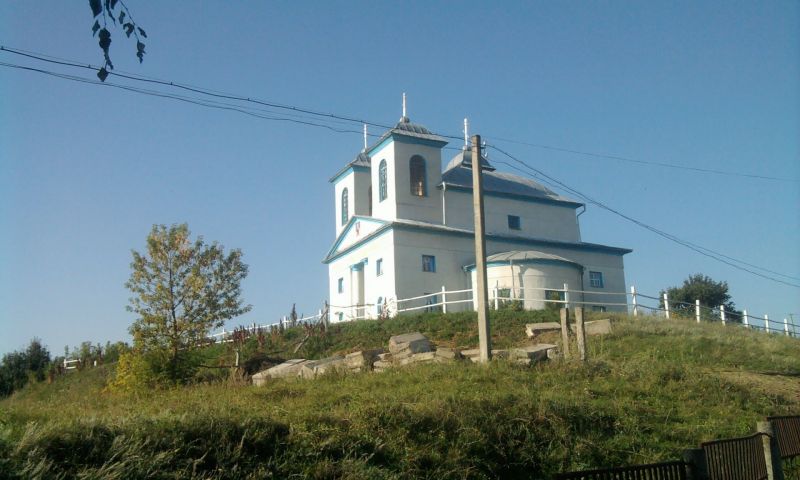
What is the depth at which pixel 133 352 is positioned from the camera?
22.1 meters

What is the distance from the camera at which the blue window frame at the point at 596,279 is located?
127 ft

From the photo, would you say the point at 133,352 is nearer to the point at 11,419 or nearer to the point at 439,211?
the point at 11,419

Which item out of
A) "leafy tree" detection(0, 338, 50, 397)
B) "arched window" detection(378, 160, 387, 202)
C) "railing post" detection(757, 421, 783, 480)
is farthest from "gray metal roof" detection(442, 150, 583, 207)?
"railing post" detection(757, 421, 783, 480)

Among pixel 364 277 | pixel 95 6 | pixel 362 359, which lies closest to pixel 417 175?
pixel 364 277

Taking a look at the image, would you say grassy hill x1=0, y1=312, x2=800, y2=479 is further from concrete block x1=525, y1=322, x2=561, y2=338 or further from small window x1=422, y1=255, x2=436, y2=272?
small window x1=422, y1=255, x2=436, y2=272

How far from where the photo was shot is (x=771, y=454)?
9375 millimetres

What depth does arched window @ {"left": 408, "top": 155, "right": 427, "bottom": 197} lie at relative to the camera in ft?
122

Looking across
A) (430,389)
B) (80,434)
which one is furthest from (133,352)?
(80,434)

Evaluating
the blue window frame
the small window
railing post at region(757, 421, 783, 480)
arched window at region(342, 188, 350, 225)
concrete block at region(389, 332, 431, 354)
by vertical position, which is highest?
arched window at region(342, 188, 350, 225)

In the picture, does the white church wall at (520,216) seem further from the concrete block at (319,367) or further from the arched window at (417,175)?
the concrete block at (319,367)

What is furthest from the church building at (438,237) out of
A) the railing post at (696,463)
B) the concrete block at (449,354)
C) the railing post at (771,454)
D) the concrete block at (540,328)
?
the railing post at (696,463)

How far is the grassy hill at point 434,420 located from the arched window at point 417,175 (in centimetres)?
1549

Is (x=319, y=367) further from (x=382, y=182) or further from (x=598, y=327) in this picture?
(x=382, y=182)

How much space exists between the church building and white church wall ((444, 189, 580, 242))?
5 cm
